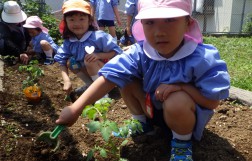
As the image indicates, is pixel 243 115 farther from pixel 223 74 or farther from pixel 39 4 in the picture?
pixel 39 4

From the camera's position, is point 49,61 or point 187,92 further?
point 49,61

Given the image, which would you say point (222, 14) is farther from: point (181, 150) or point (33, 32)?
point (181, 150)

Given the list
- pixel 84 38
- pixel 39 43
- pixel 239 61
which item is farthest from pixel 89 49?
pixel 239 61

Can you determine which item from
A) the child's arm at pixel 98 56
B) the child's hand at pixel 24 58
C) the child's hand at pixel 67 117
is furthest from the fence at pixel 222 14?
the child's hand at pixel 67 117

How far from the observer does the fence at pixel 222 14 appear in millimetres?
10031

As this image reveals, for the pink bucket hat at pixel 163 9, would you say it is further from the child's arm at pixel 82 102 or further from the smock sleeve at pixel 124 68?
the child's arm at pixel 82 102

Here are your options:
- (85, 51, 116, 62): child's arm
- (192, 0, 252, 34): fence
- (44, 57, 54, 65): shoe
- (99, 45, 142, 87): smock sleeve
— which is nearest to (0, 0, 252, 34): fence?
(192, 0, 252, 34): fence

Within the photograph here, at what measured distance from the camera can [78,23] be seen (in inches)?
124

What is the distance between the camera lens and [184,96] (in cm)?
174

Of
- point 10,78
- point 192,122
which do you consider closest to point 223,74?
point 192,122

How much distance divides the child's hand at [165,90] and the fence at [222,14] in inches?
331

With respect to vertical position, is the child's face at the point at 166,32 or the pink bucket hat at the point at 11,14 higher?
the child's face at the point at 166,32

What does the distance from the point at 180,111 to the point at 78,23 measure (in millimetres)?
1793

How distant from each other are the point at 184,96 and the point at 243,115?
3.17 feet
